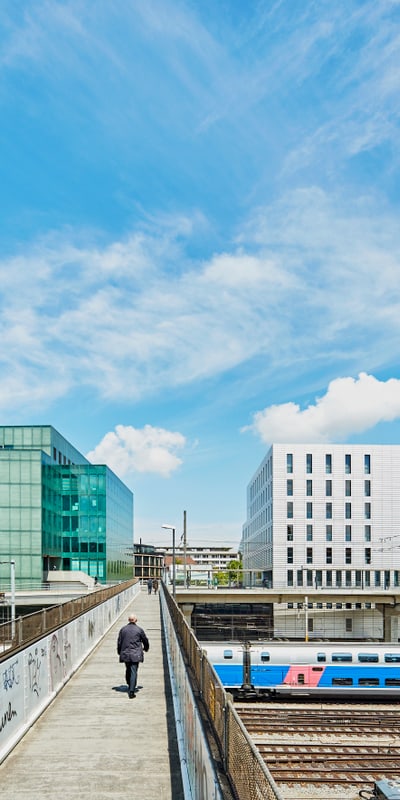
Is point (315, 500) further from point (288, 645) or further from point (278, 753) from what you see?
point (278, 753)

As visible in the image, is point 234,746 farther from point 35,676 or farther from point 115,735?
point 35,676

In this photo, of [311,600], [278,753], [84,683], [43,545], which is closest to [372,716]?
[278,753]

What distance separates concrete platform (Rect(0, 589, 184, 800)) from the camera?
26.2 ft

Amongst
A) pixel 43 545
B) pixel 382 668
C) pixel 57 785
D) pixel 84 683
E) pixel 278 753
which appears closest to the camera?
pixel 57 785

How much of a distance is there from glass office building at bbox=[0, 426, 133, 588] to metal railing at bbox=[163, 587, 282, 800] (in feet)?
207

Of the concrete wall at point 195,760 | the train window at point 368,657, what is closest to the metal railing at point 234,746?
the concrete wall at point 195,760

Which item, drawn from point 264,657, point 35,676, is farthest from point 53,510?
point 35,676

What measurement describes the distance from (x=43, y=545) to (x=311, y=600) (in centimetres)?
2746

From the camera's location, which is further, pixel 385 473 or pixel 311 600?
pixel 385 473

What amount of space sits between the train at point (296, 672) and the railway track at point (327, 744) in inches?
92.6

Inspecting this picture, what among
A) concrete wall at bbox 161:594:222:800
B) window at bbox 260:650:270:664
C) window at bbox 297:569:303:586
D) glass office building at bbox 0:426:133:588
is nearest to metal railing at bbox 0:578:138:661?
concrete wall at bbox 161:594:222:800

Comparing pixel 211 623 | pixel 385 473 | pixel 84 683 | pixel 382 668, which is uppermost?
pixel 385 473

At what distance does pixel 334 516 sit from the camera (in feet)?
253

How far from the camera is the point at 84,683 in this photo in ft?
49.3
